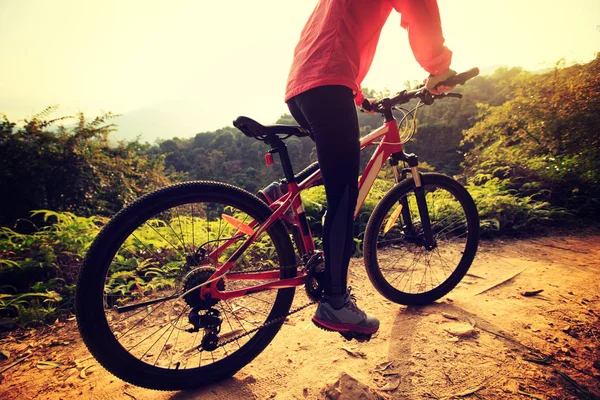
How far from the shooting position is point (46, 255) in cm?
294

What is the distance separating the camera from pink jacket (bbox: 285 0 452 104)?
1.57 m

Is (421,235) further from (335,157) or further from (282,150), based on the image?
(282,150)

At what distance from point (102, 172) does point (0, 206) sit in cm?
191

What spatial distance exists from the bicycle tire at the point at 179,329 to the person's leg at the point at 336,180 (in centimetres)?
29

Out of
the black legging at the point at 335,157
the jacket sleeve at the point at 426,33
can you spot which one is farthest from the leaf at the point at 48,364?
the jacket sleeve at the point at 426,33

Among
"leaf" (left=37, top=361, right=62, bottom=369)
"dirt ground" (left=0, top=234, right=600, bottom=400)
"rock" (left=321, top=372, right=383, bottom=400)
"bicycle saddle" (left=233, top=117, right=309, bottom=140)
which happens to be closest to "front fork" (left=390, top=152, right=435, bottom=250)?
"dirt ground" (left=0, top=234, right=600, bottom=400)

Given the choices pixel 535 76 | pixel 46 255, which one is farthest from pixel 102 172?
pixel 535 76

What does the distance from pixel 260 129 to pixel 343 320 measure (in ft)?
4.24

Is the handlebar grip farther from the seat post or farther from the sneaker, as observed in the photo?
the sneaker

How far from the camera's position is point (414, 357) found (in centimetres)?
187

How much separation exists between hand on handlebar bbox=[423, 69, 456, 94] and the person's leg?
0.71 metres

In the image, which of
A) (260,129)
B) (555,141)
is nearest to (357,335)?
(260,129)

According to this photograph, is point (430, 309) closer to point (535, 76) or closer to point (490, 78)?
point (535, 76)

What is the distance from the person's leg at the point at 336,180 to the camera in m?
1.62
